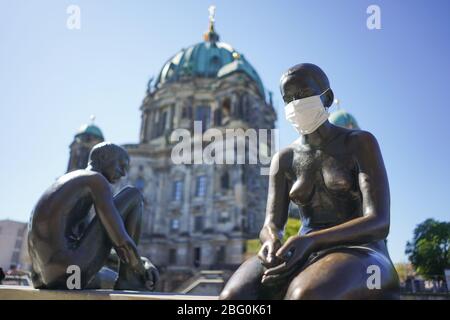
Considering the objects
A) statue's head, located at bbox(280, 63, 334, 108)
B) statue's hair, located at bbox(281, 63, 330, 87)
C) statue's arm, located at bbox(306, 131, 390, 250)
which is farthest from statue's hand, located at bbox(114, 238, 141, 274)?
statue's hair, located at bbox(281, 63, 330, 87)

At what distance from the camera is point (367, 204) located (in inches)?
114

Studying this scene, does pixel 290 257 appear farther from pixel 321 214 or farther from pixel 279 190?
pixel 279 190

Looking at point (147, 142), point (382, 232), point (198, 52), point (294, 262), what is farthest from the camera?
point (198, 52)

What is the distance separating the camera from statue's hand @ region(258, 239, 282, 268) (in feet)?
8.79

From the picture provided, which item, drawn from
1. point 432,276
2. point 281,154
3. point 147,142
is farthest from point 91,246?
point 147,142

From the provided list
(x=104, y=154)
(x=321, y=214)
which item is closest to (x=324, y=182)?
(x=321, y=214)

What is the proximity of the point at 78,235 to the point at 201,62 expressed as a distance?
2006 inches

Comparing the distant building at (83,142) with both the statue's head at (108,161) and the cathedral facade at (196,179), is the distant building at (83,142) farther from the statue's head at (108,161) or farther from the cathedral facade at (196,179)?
the statue's head at (108,161)

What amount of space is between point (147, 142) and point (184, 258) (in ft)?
58.2

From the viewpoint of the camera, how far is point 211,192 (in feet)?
132

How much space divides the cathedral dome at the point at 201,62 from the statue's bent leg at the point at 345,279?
158 feet

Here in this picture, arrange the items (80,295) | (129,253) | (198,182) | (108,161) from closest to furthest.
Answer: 1. (80,295)
2. (129,253)
3. (108,161)
4. (198,182)

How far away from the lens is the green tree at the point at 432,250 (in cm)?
2380
